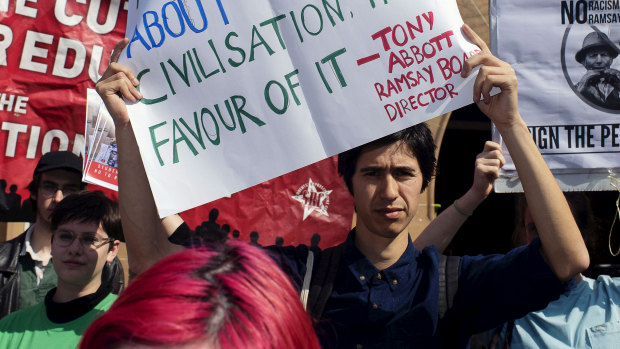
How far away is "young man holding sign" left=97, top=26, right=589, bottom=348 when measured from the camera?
176 cm

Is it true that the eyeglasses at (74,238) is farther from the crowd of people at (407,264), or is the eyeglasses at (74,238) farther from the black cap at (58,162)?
the black cap at (58,162)

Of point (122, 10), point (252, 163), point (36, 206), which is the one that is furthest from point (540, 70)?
point (36, 206)

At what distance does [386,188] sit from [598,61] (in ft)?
6.48

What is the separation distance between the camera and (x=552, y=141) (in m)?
3.36

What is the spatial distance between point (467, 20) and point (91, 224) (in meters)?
3.50

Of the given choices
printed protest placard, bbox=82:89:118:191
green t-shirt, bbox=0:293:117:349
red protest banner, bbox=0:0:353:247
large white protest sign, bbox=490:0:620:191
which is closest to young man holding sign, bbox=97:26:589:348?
printed protest placard, bbox=82:89:118:191

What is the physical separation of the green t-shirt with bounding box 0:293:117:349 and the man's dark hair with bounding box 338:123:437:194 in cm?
106

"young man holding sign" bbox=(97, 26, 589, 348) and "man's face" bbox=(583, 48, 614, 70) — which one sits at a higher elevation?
"young man holding sign" bbox=(97, 26, 589, 348)

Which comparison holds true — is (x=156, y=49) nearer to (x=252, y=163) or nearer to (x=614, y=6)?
(x=252, y=163)

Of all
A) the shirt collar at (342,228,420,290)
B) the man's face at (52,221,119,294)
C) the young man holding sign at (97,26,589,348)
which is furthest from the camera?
the man's face at (52,221,119,294)

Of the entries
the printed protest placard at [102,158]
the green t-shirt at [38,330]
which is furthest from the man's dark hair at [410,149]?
the green t-shirt at [38,330]

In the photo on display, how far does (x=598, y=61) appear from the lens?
3.42m

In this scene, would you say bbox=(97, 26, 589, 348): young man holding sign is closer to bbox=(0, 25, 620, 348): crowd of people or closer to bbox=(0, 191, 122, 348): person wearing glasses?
bbox=(0, 25, 620, 348): crowd of people

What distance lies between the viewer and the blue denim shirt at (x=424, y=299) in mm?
1765
